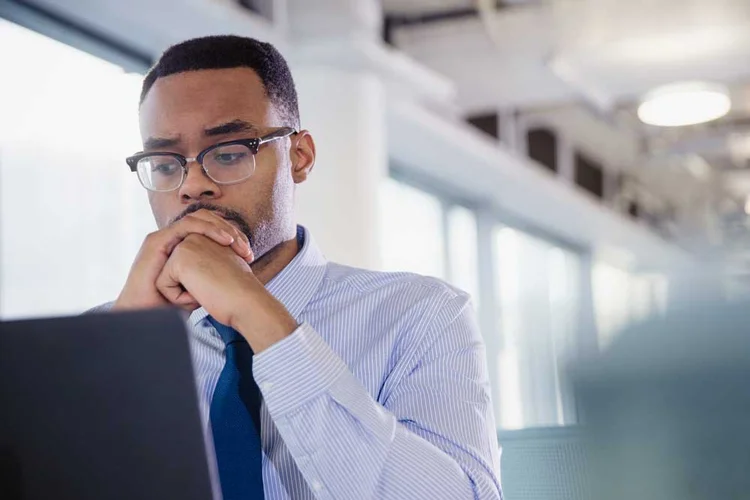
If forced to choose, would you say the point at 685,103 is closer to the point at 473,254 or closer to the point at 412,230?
the point at 412,230

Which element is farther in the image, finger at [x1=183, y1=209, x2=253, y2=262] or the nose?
the nose

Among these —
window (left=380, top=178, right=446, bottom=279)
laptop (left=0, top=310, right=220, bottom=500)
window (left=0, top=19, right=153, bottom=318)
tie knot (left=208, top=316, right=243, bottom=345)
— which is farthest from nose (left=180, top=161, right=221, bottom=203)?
window (left=380, top=178, right=446, bottom=279)

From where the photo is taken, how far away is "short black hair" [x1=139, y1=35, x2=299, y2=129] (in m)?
1.73

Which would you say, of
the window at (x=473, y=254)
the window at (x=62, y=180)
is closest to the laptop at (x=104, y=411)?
the window at (x=62, y=180)

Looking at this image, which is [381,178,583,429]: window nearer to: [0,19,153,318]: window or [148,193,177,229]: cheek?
[0,19,153,318]: window

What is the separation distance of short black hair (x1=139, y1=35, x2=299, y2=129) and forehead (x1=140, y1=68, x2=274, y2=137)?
0.7 inches

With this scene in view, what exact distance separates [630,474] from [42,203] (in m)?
3.13

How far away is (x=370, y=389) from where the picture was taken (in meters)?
1.54

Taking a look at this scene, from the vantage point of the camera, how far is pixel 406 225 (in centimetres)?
673

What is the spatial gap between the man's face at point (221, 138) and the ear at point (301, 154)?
0.08 m

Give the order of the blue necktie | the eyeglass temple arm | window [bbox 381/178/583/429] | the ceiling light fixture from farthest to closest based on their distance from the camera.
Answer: window [bbox 381/178/583/429] → the ceiling light fixture → the eyeglass temple arm → the blue necktie

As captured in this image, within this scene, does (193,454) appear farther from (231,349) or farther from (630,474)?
(231,349)

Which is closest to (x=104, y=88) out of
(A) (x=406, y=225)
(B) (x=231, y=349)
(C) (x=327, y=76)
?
(C) (x=327, y=76)

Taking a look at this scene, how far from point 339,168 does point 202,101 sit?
2.72 meters
